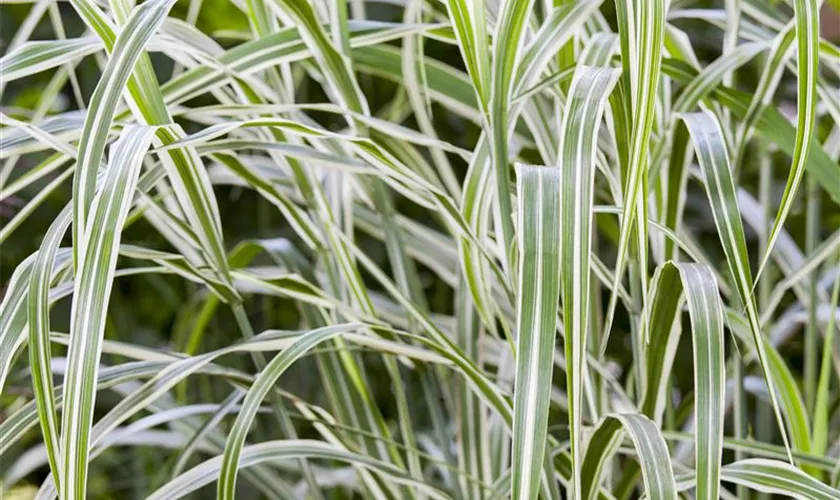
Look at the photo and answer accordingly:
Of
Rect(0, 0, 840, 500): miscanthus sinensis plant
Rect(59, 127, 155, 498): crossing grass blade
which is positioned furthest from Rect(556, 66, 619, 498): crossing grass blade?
Rect(59, 127, 155, 498): crossing grass blade

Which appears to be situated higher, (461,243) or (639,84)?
(639,84)

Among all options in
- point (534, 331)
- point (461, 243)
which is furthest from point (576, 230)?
point (461, 243)

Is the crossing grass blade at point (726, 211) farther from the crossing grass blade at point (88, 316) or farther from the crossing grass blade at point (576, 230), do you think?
the crossing grass blade at point (88, 316)

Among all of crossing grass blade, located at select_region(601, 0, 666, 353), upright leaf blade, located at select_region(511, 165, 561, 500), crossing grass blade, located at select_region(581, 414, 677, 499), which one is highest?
crossing grass blade, located at select_region(601, 0, 666, 353)

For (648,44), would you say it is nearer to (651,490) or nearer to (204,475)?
(651,490)

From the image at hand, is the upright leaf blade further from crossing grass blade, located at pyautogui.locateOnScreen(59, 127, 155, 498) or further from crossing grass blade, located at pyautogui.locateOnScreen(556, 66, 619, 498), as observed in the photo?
crossing grass blade, located at pyautogui.locateOnScreen(59, 127, 155, 498)

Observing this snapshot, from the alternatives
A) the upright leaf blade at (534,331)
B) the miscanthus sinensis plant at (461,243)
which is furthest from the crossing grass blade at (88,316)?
the upright leaf blade at (534,331)

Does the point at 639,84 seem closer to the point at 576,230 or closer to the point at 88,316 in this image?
the point at 576,230

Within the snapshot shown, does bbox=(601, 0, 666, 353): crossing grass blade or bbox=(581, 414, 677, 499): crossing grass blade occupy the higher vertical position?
bbox=(601, 0, 666, 353): crossing grass blade

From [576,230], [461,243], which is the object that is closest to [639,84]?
[576,230]

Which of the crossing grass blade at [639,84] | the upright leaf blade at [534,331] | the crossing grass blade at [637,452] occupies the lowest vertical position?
the crossing grass blade at [637,452]

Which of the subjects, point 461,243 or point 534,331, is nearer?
point 534,331

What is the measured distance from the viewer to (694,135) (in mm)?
459

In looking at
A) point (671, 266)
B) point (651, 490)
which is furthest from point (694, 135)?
point (651, 490)
